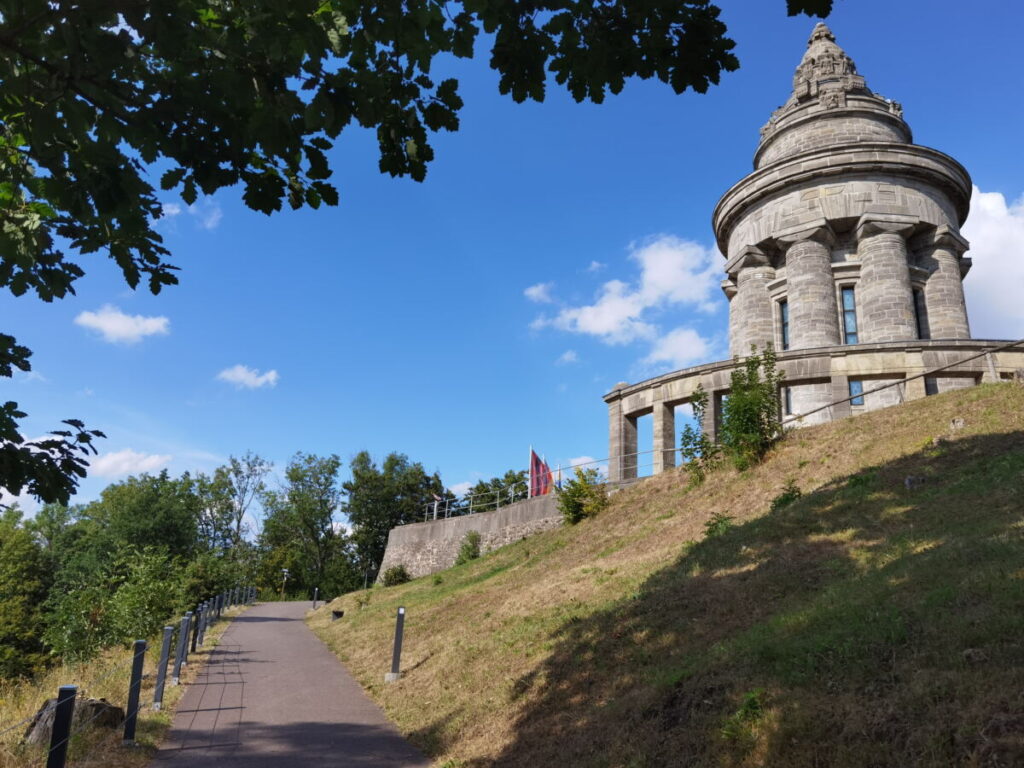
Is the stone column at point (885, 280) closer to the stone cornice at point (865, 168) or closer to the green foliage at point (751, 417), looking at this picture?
the stone cornice at point (865, 168)

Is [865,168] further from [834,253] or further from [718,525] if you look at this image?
[718,525]

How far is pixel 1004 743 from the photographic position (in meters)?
3.85

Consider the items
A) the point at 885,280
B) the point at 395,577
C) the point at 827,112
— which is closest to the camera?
the point at 885,280

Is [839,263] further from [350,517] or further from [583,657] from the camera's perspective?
[350,517]

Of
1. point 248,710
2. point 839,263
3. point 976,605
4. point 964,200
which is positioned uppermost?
point 964,200

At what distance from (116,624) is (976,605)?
16705 millimetres

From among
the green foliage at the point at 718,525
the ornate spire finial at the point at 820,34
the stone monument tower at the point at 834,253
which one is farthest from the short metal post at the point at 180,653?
the ornate spire finial at the point at 820,34

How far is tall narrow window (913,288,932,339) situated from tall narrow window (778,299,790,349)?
3997 millimetres

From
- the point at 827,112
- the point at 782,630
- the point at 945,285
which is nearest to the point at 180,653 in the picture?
the point at 782,630

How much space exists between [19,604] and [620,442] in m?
35.9

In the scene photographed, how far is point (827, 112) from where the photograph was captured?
2545cm

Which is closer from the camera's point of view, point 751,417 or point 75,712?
point 75,712

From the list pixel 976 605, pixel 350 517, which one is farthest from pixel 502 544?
pixel 350 517

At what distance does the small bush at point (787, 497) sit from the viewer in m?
11.7
